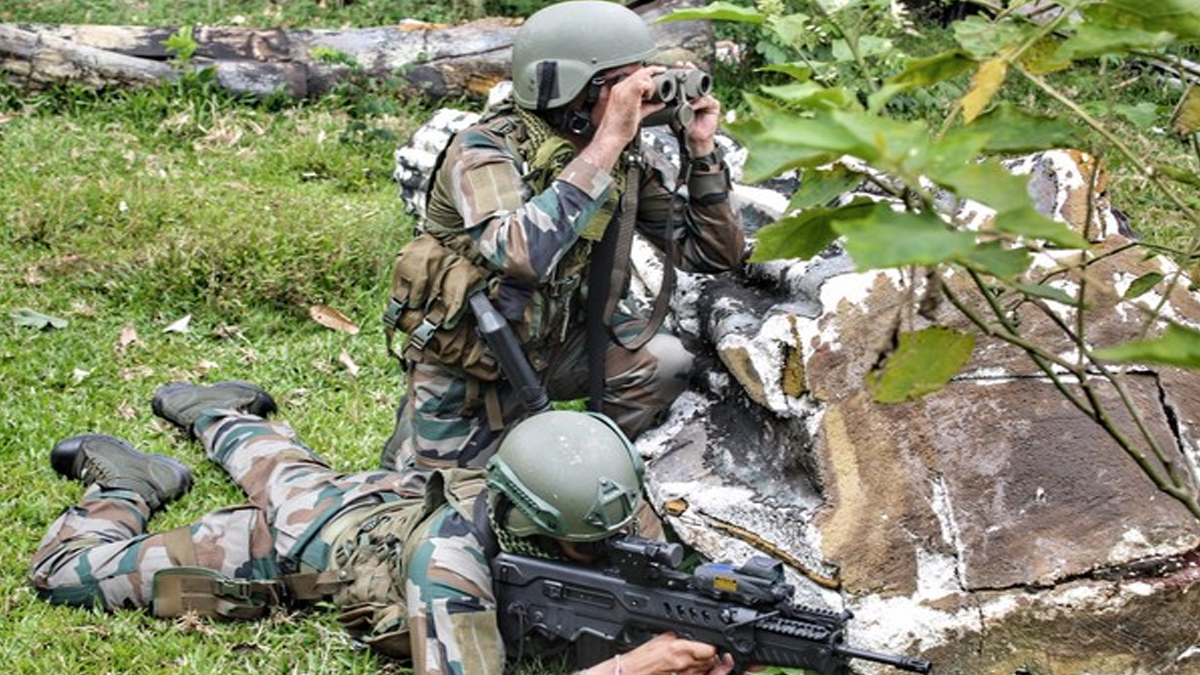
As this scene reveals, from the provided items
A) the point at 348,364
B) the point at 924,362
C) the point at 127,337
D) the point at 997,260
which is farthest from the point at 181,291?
the point at 997,260

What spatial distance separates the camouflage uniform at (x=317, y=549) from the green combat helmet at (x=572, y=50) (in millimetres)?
1220

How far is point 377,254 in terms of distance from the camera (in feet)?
22.8

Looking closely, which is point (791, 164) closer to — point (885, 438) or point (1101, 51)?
point (1101, 51)

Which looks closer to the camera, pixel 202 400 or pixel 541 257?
pixel 541 257

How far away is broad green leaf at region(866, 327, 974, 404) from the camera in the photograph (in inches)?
85.9

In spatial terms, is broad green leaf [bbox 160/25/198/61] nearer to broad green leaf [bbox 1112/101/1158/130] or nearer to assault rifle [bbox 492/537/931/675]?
assault rifle [bbox 492/537/931/675]

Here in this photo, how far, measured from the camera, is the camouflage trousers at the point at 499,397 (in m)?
5.30

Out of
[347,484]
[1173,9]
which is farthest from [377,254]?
[1173,9]

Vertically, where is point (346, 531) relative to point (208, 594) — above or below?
above

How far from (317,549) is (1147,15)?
127 inches

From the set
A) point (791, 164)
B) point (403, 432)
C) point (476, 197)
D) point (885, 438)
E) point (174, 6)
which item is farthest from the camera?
point (174, 6)

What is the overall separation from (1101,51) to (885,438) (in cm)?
247

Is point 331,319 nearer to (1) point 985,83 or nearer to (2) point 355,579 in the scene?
(2) point 355,579

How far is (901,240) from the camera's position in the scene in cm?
178
